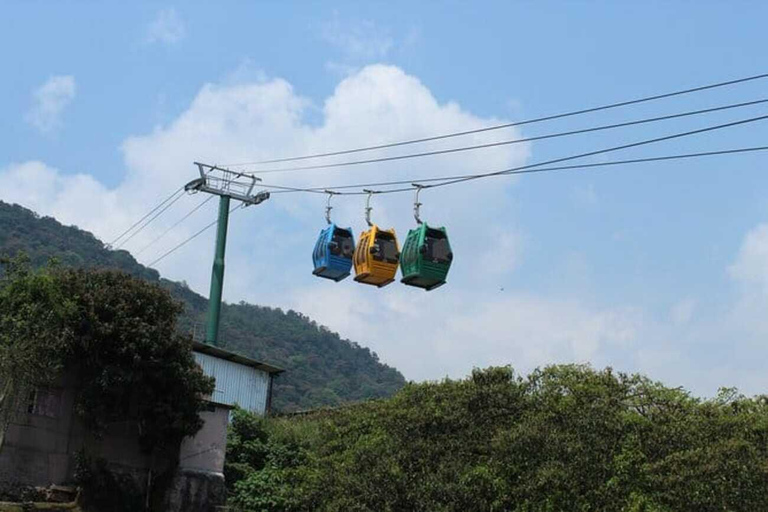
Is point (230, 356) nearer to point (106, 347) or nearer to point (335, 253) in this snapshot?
point (106, 347)

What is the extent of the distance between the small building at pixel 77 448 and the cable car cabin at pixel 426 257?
7524 millimetres

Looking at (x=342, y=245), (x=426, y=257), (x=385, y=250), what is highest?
(x=342, y=245)

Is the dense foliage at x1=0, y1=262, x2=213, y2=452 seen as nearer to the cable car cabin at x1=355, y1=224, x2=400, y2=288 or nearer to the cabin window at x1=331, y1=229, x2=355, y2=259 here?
the cabin window at x1=331, y1=229, x2=355, y2=259

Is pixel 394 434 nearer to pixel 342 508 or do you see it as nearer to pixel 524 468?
pixel 342 508

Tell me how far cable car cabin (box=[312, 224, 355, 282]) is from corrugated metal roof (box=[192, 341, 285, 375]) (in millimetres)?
10928

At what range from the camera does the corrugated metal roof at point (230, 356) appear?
33.8 metres

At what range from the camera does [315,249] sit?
23.8 m

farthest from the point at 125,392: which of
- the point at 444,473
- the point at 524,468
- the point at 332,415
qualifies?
the point at 524,468

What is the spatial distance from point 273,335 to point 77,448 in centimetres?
6043

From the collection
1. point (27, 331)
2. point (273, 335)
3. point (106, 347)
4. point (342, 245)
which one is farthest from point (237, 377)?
point (273, 335)

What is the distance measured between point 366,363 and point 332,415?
209 feet

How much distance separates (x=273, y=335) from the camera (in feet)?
275

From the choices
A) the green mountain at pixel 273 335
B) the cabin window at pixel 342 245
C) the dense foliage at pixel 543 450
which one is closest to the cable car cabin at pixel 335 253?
the cabin window at pixel 342 245

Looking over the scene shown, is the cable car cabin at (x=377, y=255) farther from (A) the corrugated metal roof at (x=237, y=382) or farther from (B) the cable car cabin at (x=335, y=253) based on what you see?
(A) the corrugated metal roof at (x=237, y=382)
